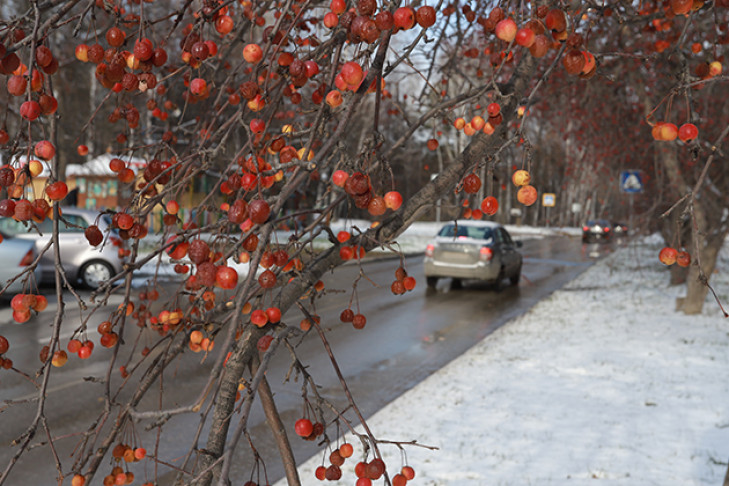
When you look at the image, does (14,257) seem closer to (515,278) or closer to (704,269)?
(515,278)

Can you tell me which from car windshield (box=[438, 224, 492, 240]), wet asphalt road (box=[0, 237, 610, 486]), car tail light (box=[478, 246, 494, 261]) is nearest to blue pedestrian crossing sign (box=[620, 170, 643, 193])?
wet asphalt road (box=[0, 237, 610, 486])

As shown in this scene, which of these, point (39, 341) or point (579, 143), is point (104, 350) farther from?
point (579, 143)

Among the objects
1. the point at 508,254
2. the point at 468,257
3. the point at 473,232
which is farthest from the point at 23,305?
the point at 508,254

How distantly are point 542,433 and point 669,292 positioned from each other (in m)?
9.28

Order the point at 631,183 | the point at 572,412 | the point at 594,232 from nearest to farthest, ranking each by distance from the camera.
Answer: the point at 572,412, the point at 631,183, the point at 594,232

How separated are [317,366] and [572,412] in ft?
9.61

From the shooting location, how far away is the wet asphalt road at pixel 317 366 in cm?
446

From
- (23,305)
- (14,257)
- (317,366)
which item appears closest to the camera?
(23,305)

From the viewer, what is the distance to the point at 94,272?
1138 cm

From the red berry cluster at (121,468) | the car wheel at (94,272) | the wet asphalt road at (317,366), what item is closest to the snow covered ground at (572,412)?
the wet asphalt road at (317,366)

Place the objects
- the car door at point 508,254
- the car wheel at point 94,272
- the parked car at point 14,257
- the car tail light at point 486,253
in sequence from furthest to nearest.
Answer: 1. the car door at point 508,254
2. the car tail light at point 486,253
3. the car wheel at point 94,272
4. the parked car at point 14,257

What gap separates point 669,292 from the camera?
12.2m

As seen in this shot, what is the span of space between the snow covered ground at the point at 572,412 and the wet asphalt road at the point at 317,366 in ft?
1.57

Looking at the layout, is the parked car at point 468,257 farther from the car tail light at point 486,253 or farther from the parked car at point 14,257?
the parked car at point 14,257
